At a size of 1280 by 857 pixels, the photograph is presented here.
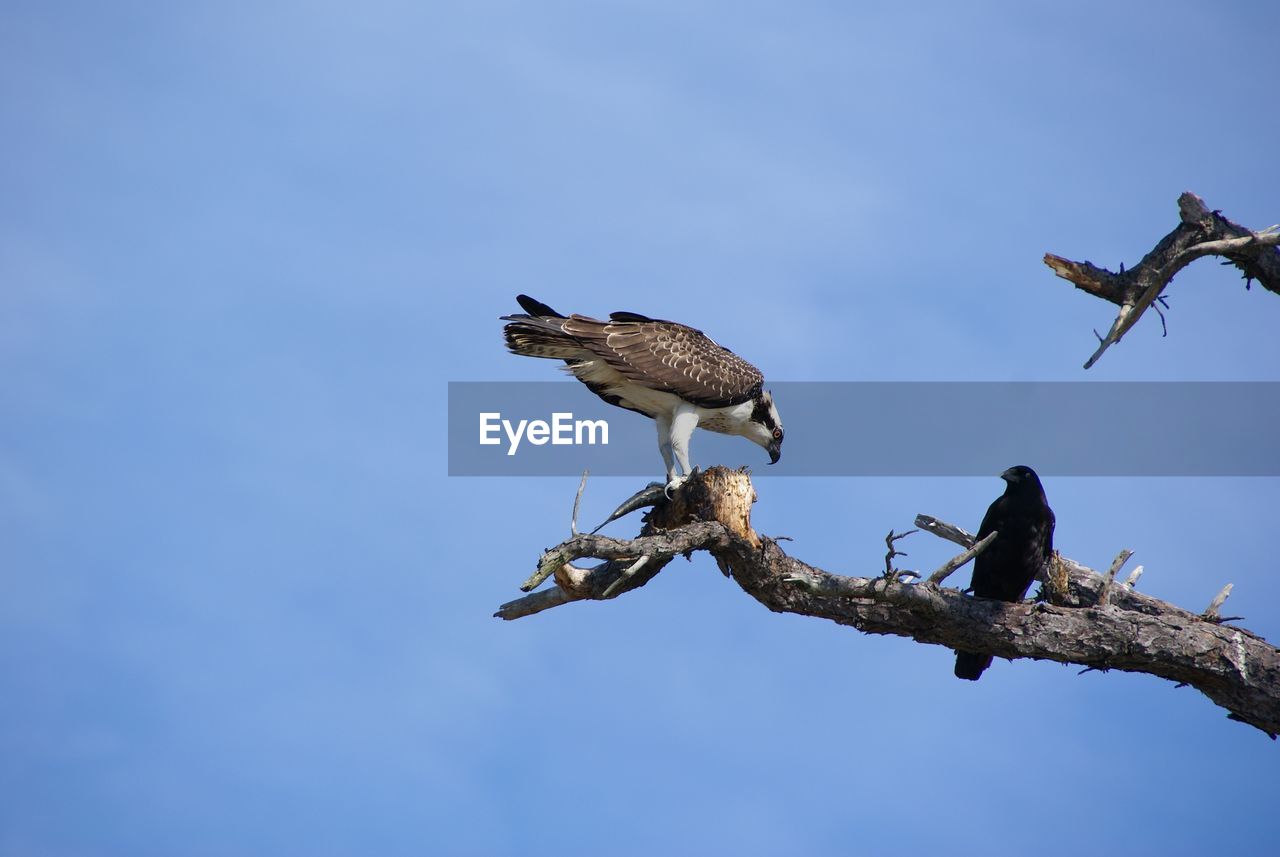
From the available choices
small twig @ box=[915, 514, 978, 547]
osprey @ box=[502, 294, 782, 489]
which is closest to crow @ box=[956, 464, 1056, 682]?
small twig @ box=[915, 514, 978, 547]

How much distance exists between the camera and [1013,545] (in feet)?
31.9

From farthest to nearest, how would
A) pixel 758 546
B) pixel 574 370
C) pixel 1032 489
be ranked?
pixel 574 370 < pixel 1032 489 < pixel 758 546

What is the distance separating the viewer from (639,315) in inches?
427

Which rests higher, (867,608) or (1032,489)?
(1032,489)

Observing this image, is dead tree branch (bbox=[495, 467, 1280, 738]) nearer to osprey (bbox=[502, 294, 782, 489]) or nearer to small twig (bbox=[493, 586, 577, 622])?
small twig (bbox=[493, 586, 577, 622])

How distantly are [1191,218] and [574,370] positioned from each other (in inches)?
207

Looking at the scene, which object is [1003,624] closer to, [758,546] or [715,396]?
[758,546]

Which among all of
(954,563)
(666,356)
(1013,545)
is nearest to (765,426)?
(666,356)

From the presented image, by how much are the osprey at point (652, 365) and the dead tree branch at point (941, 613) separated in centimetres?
111

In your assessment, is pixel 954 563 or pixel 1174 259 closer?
pixel 954 563

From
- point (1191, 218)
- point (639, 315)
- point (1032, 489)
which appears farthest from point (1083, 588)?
point (639, 315)

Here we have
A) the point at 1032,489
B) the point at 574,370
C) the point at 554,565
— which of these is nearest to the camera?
the point at 554,565

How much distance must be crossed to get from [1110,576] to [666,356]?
13.1ft

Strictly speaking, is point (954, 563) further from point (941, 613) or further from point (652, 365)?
point (652, 365)
